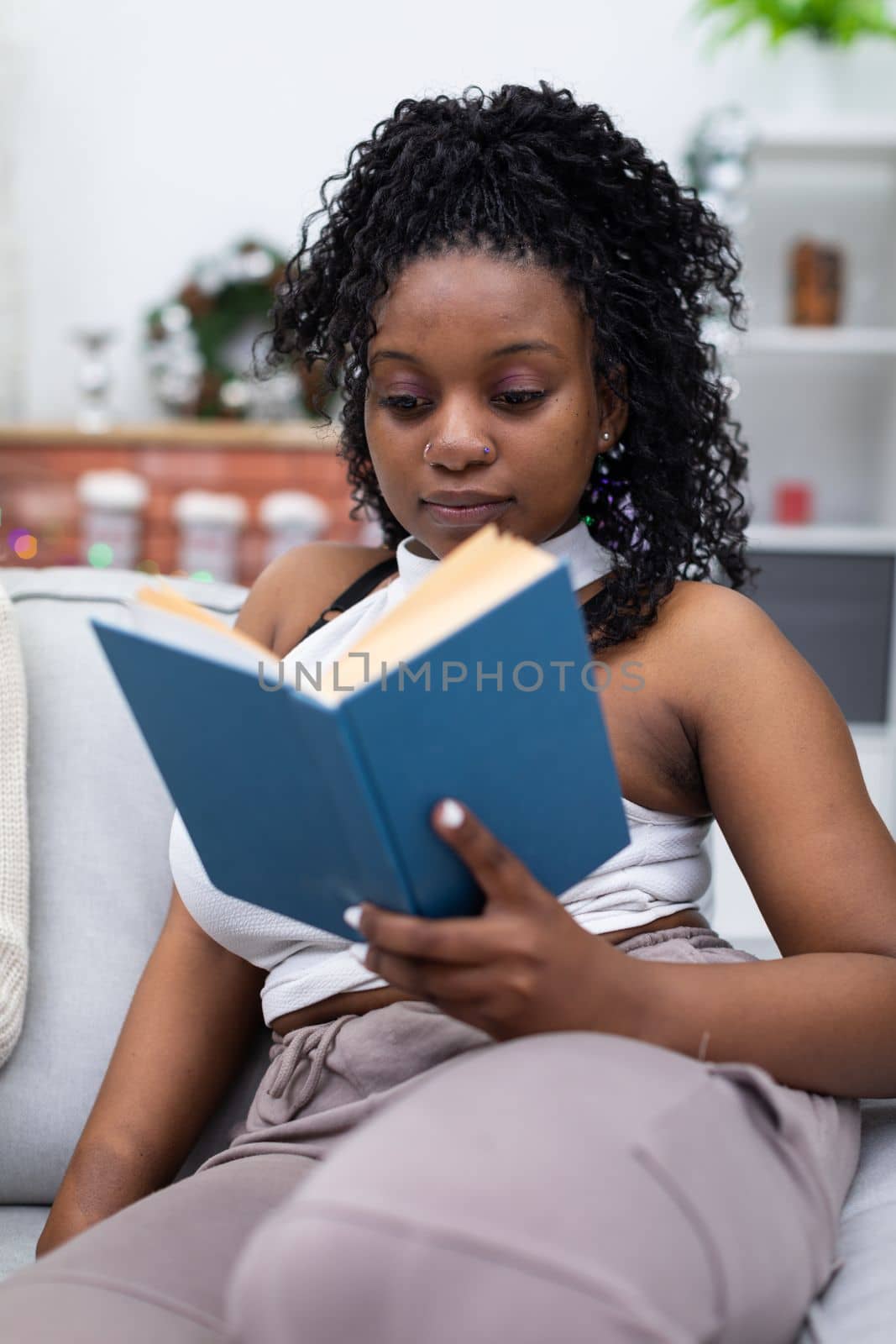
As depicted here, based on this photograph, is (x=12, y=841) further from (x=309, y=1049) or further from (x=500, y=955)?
(x=500, y=955)

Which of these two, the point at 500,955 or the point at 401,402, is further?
the point at 401,402

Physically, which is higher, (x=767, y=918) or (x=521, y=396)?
(x=521, y=396)

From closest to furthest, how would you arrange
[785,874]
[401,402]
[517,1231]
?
1. [517,1231]
2. [785,874]
3. [401,402]

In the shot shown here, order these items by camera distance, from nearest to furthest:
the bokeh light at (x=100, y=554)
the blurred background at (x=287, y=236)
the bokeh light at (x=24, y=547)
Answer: the bokeh light at (x=24, y=547) < the bokeh light at (x=100, y=554) < the blurred background at (x=287, y=236)

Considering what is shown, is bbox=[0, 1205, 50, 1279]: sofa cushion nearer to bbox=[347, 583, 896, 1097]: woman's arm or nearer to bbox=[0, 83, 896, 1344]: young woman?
bbox=[0, 83, 896, 1344]: young woman

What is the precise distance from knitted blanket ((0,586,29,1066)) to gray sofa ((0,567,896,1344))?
0.04 meters

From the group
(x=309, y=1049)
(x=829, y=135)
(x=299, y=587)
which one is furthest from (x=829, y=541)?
(x=309, y=1049)

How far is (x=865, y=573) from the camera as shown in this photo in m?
3.11

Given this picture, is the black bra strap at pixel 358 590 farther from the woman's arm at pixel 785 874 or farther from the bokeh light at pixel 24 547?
the bokeh light at pixel 24 547

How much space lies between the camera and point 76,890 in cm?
114

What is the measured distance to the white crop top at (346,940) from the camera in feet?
2.89

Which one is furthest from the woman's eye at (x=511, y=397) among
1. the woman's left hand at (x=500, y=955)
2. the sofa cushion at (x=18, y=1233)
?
the sofa cushion at (x=18, y=1233)

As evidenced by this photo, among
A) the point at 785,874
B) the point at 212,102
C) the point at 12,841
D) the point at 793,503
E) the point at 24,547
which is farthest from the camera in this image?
the point at 212,102

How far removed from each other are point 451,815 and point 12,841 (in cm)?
58
